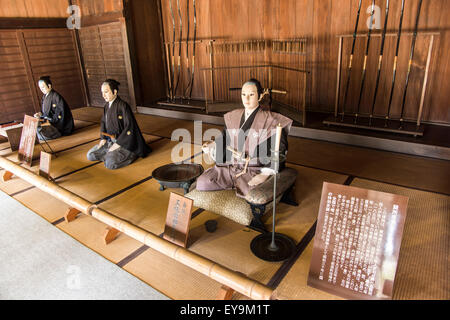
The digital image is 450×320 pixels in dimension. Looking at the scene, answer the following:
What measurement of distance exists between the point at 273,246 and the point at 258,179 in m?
0.67

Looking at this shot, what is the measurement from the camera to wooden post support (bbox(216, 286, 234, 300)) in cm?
188

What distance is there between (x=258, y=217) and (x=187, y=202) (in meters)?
0.66

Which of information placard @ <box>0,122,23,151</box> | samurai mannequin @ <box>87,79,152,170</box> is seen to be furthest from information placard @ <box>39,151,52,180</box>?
information placard @ <box>0,122,23,151</box>

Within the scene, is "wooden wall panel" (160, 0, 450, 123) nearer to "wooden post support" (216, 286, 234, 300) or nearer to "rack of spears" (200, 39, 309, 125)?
"rack of spears" (200, 39, 309, 125)

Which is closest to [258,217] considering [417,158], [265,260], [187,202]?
[265,260]

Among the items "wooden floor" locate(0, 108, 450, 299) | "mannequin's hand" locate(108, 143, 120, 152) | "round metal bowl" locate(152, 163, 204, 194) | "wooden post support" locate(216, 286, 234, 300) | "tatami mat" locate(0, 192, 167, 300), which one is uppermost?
"mannequin's hand" locate(108, 143, 120, 152)


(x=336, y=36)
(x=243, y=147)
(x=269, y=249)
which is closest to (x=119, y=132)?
(x=243, y=147)

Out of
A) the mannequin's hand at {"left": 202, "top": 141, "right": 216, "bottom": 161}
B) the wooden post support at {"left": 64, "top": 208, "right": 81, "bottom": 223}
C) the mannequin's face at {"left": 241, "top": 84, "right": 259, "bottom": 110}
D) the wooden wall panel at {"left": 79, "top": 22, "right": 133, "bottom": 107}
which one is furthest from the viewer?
the wooden wall panel at {"left": 79, "top": 22, "right": 133, "bottom": 107}

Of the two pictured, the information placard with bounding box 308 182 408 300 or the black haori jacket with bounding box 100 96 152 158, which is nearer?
the information placard with bounding box 308 182 408 300

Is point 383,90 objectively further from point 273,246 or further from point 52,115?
point 52,115

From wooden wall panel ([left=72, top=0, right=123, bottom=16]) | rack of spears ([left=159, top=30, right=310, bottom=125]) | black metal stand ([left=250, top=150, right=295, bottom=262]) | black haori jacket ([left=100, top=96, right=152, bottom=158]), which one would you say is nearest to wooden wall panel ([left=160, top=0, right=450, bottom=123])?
rack of spears ([left=159, top=30, right=310, bottom=125])

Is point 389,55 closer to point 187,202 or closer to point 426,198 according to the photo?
point 426,198

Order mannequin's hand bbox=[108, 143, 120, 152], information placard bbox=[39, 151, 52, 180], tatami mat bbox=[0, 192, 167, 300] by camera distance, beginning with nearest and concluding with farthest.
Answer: tatami mat bbox=[0, 192, 167, 300] < information placard bbox=[39, 151, 52, 180] < mannequin's hand bbox=[108, 143, 120, 152]

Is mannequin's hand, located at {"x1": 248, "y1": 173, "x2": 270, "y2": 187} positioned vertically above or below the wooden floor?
above
